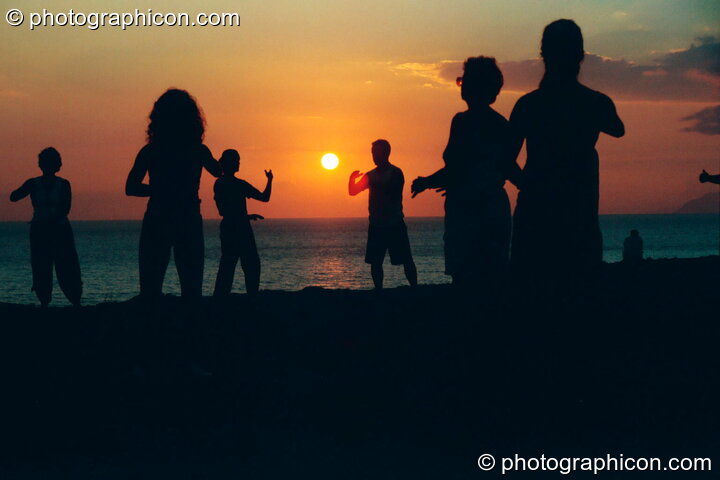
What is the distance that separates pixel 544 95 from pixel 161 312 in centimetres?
345

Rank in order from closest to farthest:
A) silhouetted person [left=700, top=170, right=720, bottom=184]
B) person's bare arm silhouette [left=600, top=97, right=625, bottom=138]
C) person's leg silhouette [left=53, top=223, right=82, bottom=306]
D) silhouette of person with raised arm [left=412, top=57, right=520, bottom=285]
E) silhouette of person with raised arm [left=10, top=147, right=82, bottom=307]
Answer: person's bare arm silhouette [left=600, top=97, right=625, bottom=138], silhouette of person with raised arm [left=412, top=57, right=520, bottom=285], silhouetted person [left=700, top=170, right=720, bottom=184], silhouette of person with raised arm [left=10, top=147, right=82, bottom=307], person's leg silhouette [left=53, top=223, right=82, bottom=306]

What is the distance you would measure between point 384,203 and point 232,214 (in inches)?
72.9

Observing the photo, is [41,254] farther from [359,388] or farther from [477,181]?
[477,181]

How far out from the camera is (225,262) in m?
8.79

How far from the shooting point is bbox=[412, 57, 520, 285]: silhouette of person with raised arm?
552cm

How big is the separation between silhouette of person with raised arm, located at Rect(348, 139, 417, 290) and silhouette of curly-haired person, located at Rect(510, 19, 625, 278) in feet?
14.7

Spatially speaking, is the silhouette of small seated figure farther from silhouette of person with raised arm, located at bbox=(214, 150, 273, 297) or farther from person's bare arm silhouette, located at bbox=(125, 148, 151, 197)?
person's bare arm silhouette, located at bbox=(125, 148, 151, 197)

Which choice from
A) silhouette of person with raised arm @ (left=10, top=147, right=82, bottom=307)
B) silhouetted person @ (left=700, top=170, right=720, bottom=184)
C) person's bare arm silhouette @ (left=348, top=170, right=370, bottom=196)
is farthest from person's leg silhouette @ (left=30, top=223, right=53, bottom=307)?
silhouetted person @ (left=700, top=170, right=720, bottom=184)

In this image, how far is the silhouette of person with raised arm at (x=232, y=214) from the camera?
867cm

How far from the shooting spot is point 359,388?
533 cm

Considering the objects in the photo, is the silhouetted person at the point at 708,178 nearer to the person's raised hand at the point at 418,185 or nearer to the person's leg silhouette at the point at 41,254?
the person's raised hand at the point at 418,185

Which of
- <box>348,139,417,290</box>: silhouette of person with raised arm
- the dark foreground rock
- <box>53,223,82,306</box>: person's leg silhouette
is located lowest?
the dark foreground rock

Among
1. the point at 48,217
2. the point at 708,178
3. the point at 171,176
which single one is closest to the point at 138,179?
the point at 171,176

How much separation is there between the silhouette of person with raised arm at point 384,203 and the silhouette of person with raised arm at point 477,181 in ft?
12.0
